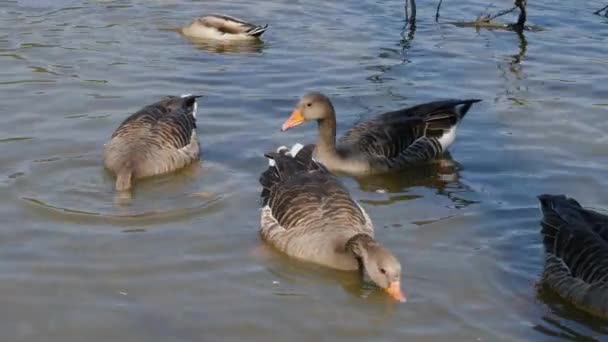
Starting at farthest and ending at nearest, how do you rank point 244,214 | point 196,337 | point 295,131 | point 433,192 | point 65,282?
point 295,131
point 433,192
point 244,214
point 65,282
point 196,337

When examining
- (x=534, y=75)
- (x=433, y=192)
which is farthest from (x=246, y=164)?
(x=534, y=75)

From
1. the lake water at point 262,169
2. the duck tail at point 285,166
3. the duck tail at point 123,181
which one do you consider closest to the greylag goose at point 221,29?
the lake water at point 262,169

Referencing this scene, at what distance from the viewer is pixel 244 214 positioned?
1032 cm

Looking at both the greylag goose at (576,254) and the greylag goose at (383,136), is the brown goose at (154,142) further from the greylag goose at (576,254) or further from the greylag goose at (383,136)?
the greylag goose at (576,254)

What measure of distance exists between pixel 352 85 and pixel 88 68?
12.6ft

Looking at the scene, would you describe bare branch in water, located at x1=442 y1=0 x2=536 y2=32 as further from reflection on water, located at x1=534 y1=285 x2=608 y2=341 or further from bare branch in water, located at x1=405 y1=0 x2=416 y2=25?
reflection on water, located at x1=534 y1=285 x2=608 y2=341

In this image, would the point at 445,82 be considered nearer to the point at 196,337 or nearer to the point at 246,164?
the point at 246,164

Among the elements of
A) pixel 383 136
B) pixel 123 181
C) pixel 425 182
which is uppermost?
pixel 383 136

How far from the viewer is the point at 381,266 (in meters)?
8.55

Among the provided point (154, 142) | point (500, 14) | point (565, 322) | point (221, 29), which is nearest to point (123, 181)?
point (154, 142)

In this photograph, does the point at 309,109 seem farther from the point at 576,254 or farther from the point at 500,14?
the point at 500,14

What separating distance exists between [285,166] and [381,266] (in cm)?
199

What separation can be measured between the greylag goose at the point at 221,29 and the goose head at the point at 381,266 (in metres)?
9.58

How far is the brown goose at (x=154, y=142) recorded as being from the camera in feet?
36.5
